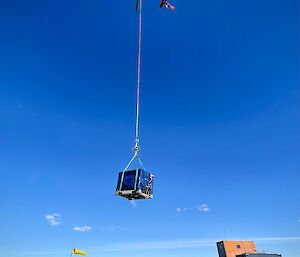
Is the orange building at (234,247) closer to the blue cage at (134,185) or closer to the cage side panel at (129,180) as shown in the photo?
the blue cage at (134,185)

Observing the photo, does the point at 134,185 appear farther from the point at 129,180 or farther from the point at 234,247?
the point at 234,247

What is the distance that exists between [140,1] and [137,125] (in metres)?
11.8

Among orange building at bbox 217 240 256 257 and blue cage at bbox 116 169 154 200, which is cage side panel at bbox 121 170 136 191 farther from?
orange building at bbox 217 240 256 257

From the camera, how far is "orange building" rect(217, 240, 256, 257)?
86000 mm

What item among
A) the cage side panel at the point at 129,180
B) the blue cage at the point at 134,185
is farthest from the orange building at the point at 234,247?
the cage side panel at the point at 129,180

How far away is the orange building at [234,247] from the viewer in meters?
86.0

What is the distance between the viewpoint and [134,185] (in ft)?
47.9

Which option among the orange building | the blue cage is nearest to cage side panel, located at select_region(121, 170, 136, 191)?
the blue cage

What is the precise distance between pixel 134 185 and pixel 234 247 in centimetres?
8616

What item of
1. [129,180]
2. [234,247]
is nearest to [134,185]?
[129,180]

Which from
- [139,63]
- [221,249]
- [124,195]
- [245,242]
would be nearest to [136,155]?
[124,195]

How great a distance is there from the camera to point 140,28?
68.0 ft

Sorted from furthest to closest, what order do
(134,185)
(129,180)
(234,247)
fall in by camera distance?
(234,247), (129,180), (134,185)

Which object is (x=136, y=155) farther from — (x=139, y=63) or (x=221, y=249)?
(x=221, y=249)
